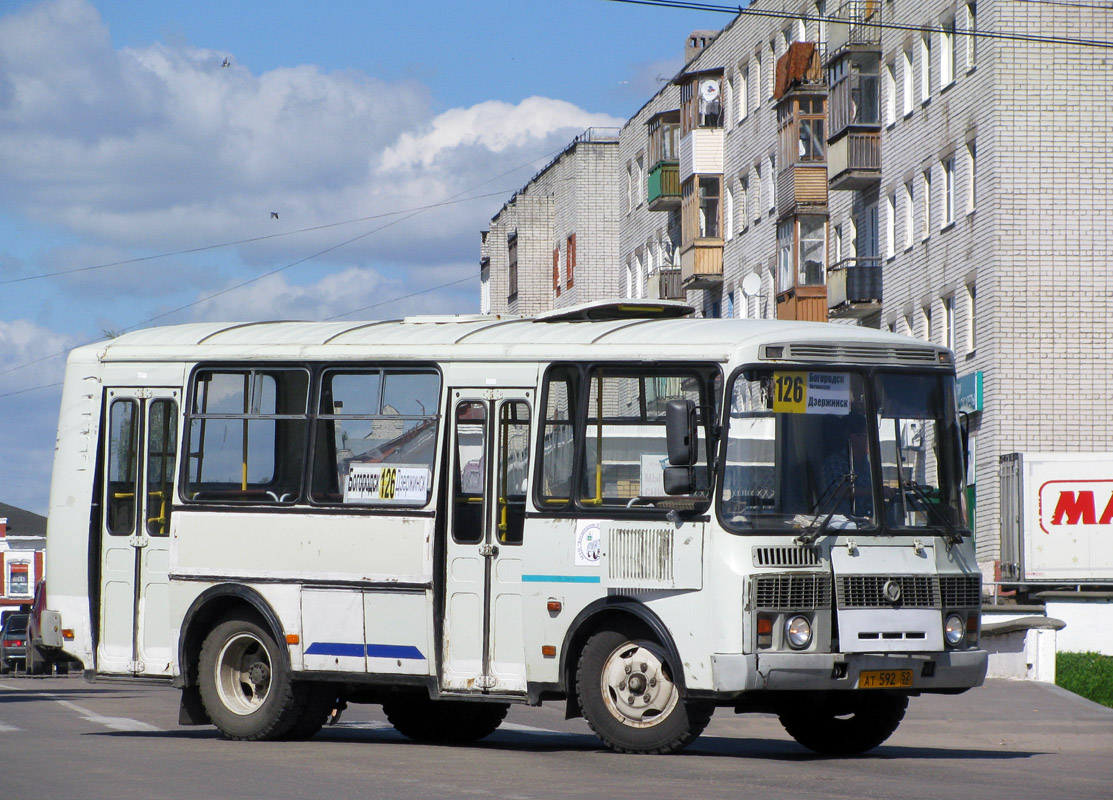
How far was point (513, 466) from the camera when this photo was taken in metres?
14.8

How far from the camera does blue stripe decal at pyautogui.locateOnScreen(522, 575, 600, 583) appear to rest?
46.5ft

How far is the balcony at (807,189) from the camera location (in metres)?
50.1

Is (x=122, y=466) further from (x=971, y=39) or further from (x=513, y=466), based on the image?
(x=971, y=39)

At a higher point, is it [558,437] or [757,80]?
[757,80]

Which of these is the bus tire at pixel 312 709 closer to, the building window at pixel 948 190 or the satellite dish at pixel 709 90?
the building window at pixel 948 190

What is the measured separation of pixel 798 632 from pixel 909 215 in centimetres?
3242

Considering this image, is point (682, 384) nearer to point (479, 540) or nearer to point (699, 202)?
point (479, 540)

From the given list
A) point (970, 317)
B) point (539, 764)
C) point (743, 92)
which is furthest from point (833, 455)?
point (743, 92)

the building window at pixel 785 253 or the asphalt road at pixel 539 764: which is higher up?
the building window at pixel 785 253

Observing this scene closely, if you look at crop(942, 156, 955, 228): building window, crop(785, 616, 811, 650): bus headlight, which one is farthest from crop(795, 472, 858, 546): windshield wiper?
crop(942, 156, 955, 228): building window

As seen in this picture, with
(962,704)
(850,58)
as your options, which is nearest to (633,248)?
(850,58)

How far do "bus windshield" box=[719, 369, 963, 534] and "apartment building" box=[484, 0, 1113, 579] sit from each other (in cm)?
1585

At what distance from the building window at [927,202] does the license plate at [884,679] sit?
30507mm

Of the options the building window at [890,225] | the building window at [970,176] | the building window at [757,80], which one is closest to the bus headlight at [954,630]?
the building window at [970,176]
